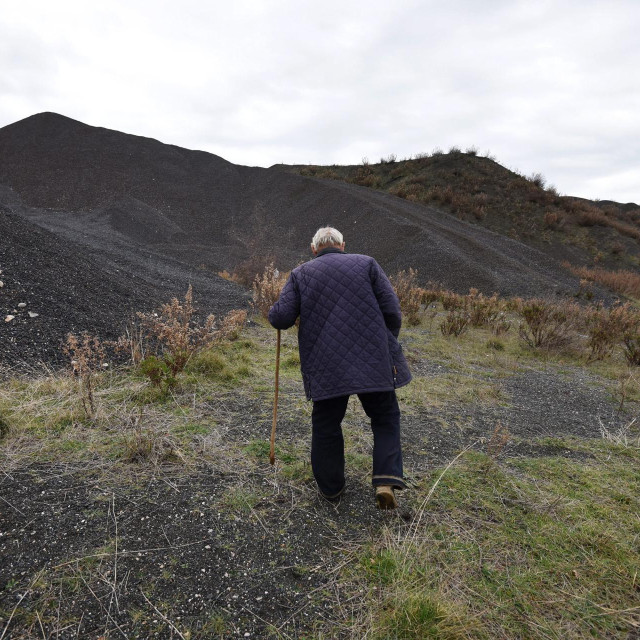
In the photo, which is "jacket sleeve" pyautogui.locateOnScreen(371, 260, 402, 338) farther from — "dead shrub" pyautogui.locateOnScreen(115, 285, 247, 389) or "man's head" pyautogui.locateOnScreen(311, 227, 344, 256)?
"dead shrub" pyautogui.locateOnScreen(115, 285, 247, 389)

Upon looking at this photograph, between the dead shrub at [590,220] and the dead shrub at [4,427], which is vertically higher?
the dead shrub at [590,220]

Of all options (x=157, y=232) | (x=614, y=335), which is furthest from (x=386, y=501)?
(x=157, y=232)

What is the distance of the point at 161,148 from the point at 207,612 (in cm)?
3260

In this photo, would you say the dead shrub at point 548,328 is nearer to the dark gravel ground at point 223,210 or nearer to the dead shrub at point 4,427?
the dark gravel ground at point 223,210

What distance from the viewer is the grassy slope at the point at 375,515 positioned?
159cm

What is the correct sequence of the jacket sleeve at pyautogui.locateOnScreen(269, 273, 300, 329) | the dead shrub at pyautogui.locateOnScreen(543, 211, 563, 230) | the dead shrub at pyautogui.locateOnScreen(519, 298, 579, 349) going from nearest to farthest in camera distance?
1. the jacket sleeve at pyautogui.locateOnScreen(269, 273, 300, 329)
2. the dead shrub at pyautogui.locateOnScreen(519, 298, 579, 349)
3. the dead shrub at pyautogui.locateOnScreen(543, 211, 563, 230)

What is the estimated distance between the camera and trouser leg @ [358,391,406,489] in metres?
2.23

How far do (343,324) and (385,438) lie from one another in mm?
672

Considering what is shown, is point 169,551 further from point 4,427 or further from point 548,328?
point 548,328

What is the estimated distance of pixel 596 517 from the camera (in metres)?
2.34

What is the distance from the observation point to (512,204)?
23.5 m

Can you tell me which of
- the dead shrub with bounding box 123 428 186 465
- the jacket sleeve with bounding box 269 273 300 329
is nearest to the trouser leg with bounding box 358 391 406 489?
the jacket sleeve with bounding box 269 273 300 329

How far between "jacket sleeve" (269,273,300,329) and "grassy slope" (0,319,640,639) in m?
0.99

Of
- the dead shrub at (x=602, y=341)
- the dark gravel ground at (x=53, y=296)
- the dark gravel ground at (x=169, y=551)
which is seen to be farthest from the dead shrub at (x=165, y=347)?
the dead shrub at (x=602, y=341)
